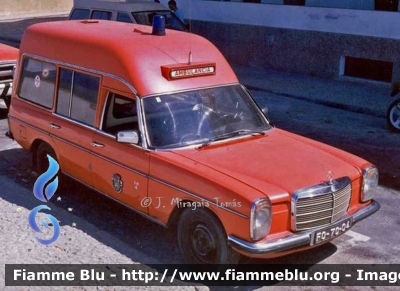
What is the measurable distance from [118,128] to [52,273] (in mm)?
1783

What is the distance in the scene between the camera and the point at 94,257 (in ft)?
20.4

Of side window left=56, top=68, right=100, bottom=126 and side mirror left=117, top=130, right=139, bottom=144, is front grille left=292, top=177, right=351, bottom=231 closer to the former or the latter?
side mirror left=117, top=130, right=139, bottom=144

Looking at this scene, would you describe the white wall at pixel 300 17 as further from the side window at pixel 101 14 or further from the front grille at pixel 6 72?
the front grille at pixel 6 72

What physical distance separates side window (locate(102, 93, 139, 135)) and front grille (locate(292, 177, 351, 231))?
6.96 feet

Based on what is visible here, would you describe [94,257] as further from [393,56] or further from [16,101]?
[393,56]

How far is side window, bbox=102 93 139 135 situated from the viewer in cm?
675

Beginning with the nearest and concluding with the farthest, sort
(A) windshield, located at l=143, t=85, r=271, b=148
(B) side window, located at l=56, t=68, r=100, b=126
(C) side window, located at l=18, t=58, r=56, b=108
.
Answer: (A) windshield, located at l=143, t=85, r=271, b=148 < (B) side window, located at l=56, t=68, r=100, b=126 < (C) side window, located at l=18, t=58, r=56, b=108

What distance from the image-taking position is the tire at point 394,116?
1120cm

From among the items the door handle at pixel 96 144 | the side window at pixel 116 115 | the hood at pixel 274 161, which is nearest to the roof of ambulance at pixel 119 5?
the side window at pixel 116 115

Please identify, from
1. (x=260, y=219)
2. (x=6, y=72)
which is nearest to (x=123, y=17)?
(x=6, y=72)

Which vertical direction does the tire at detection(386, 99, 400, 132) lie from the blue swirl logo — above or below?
above

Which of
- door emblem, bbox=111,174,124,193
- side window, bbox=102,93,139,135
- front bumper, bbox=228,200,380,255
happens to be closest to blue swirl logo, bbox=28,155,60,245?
door emblem, bbox=111,174,124,193

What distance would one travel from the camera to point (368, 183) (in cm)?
627

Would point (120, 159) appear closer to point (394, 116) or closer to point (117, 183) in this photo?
point (117, 183)
